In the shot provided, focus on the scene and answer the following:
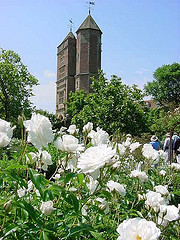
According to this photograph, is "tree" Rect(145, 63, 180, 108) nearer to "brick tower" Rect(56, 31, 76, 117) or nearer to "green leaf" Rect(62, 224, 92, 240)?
Result: "brick tower" Rect(56, 31, 76, 117)

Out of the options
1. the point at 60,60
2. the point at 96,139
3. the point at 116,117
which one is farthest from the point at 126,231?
the point at 60,60

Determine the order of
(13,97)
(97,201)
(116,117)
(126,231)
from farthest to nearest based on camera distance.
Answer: (13,97) → (116,117) → (97,201) → (126,231)

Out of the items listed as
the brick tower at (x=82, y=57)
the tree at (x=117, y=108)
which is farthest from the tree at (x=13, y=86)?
the brick tower at (x=82, y=57)

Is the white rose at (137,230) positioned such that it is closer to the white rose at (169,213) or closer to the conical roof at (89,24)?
the white rose at (169,213)

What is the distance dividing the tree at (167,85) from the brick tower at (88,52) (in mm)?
8783

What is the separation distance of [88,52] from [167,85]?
40.6 feet

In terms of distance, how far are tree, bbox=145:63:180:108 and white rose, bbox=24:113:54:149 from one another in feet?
120

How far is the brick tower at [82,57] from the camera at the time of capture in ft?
137

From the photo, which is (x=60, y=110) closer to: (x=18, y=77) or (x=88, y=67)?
(x=88, y=67)

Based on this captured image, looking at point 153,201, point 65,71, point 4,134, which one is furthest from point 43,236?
point 65,71

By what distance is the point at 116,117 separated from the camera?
15953mm

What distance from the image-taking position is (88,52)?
1635 inches

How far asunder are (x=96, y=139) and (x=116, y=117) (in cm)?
1433

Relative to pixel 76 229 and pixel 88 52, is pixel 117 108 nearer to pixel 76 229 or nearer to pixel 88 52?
pixel 76 229
